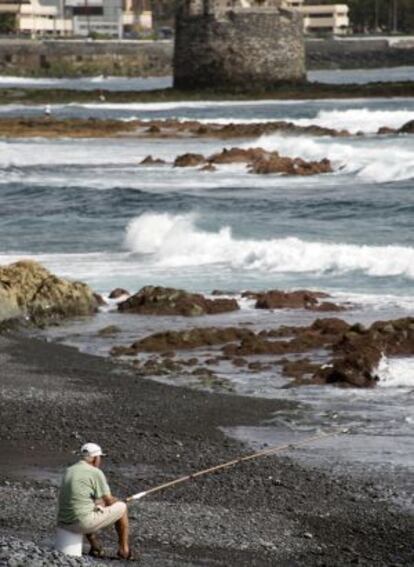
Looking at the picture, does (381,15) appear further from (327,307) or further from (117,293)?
(327,307)

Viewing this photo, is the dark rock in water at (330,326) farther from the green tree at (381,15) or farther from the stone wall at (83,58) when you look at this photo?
the green tree at (381,15)

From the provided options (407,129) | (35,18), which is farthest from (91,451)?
(35,18)

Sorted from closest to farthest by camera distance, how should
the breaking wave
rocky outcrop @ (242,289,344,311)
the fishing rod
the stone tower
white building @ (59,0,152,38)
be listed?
the fishing rod < rocky outcrop @ (242,289,344,311) < the breaking wave < the stone tower < white building @ (59,0,152,38)

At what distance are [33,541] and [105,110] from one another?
63656mm

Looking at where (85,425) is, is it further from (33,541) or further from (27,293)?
(27,293)

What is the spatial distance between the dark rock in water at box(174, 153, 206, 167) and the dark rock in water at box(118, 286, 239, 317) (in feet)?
79.7

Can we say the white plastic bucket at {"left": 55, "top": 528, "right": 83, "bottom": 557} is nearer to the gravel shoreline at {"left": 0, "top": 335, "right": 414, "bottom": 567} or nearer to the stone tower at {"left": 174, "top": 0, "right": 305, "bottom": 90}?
the gravel shoreline at {"left": 0, "top": 335, "right": 414, "bottom": 567}

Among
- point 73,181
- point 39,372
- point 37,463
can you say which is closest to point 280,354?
point 39,372

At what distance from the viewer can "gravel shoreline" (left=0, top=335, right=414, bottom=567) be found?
1223 centimetres

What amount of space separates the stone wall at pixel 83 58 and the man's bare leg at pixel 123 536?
366ft

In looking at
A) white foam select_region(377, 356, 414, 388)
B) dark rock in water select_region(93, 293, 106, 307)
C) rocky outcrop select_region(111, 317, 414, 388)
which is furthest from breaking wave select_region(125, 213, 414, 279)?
white foam select_region(377, 356, 414, 388)

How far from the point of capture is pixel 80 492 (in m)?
11.6

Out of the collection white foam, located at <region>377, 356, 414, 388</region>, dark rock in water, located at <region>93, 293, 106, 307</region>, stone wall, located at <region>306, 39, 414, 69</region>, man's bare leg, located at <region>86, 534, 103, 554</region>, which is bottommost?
stone wall, located at <region>306, 39, 414, 69</region>

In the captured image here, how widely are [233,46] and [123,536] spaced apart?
7131 cm
